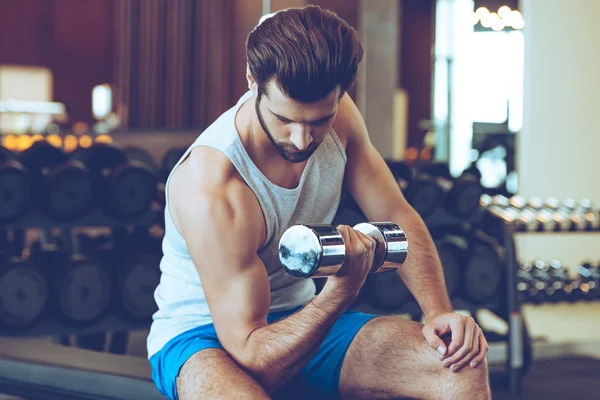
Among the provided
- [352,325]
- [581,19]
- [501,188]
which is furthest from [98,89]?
[352,325]

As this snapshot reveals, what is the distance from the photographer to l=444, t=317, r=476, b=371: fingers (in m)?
1.38

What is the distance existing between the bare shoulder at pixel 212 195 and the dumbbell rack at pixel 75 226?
45.9 inches

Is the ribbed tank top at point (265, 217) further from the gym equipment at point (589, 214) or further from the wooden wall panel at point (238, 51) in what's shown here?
the wooden wall panel at point (238, 51)

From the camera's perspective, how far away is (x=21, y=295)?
8.31ft

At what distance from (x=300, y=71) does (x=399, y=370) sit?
62 centimetres

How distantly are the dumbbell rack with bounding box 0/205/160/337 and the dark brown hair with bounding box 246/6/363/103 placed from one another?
133 centimetres

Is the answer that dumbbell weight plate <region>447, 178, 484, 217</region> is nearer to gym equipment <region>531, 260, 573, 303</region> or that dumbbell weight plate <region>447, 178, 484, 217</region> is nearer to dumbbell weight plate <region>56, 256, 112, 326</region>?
gym equipment <region>531, 260, 573, 303</region>

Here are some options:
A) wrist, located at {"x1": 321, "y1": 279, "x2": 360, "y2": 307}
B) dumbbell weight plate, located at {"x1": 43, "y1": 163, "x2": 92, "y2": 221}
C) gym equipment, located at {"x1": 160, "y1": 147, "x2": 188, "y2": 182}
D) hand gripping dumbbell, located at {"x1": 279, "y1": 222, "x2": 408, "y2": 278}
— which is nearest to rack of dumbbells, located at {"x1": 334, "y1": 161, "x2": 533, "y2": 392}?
gym equipment, located at {"x1": 160, "y1": 147, "x2": 188, "y2": 182}

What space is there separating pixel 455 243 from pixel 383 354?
1.60 metres

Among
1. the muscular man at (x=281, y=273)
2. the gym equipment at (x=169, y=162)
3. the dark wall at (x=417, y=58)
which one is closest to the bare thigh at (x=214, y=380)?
the muscular man at (x=281, y=273)

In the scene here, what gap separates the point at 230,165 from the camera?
148 centimetres

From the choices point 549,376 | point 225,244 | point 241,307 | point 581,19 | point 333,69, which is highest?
point 581,19

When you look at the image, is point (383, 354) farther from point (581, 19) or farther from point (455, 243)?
point (581, 19)

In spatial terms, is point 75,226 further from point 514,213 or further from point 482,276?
point 514,213
